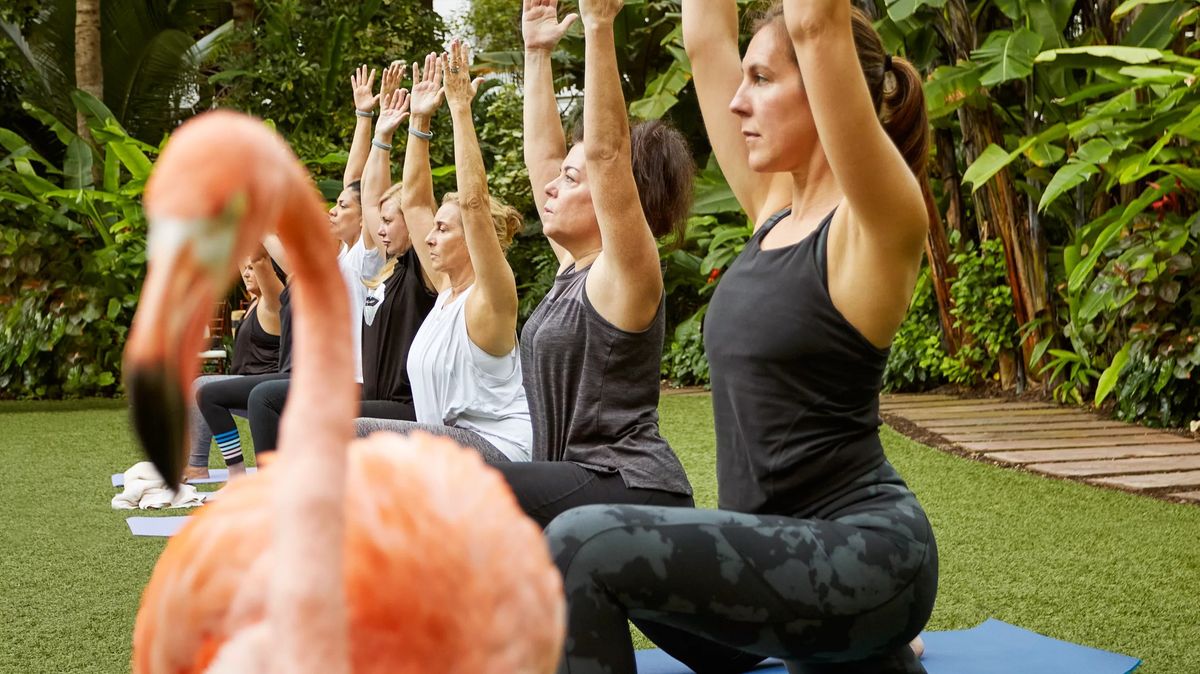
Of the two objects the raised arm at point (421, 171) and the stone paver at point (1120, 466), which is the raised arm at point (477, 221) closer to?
the raised arm at point (421, 171)

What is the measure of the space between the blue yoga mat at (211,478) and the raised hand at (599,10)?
410cm

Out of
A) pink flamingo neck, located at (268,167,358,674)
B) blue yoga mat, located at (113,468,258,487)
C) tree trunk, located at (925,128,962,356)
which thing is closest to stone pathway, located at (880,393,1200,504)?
tree trunk, located at (925,128,962,356)

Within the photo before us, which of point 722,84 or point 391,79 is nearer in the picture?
point 722,84

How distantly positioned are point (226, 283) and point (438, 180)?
951cm

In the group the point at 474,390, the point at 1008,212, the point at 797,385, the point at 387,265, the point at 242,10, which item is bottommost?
the point at 474,390

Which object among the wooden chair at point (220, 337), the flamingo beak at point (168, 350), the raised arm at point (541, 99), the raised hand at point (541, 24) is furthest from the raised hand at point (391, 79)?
the wooden chair at point (220, 337)

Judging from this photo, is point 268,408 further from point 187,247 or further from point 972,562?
point 187,247

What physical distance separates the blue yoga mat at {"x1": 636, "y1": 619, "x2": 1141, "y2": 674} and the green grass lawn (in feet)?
0.42

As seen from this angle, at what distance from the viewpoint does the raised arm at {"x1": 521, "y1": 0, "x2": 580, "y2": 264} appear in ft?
Answer: 10.4

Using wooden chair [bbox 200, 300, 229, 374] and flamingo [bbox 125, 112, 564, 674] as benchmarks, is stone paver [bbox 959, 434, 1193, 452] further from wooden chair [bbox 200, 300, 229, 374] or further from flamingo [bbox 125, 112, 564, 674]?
flamingo [bbox 125, 112, 564, 674]

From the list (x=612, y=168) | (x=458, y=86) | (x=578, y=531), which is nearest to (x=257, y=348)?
(x=458, y=86)

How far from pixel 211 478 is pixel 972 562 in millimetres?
4134

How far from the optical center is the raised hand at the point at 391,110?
450 cm

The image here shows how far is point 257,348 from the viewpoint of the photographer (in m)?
6.16
